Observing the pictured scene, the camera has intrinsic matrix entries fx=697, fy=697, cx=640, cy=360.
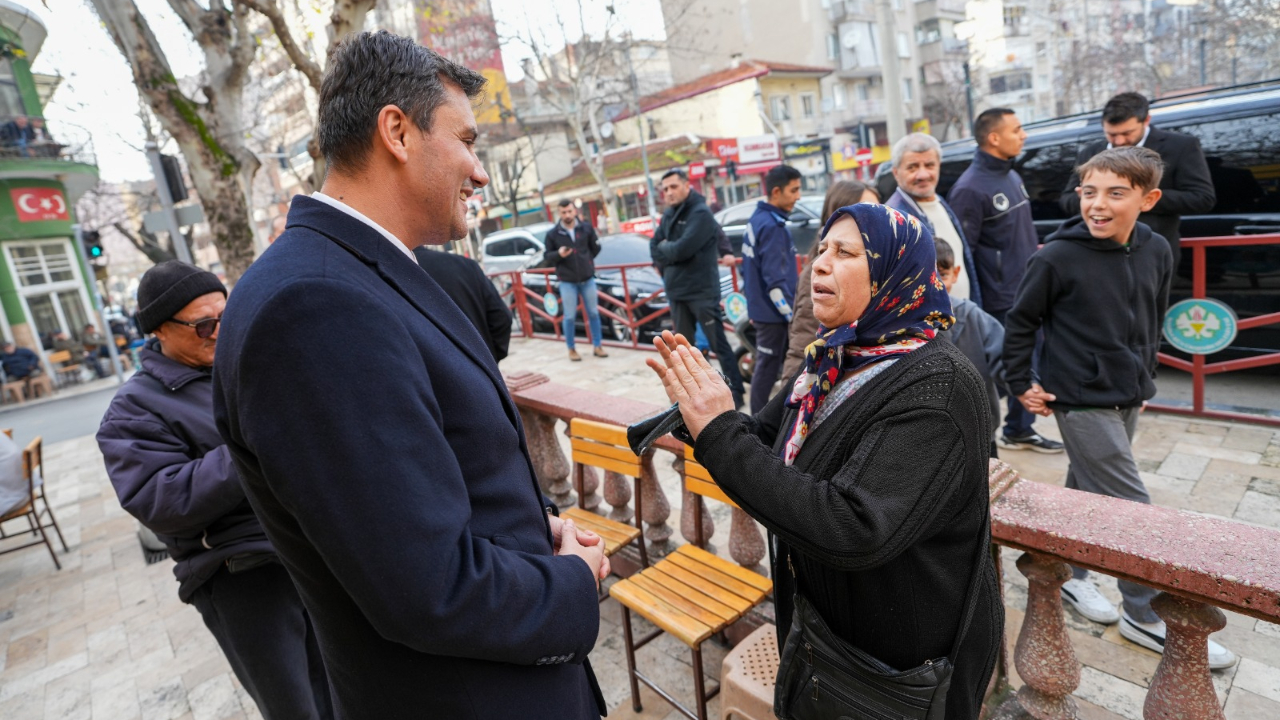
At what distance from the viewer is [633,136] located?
36.5 m

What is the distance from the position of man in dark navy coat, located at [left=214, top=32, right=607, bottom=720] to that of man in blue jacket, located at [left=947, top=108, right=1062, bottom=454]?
4.16 meters

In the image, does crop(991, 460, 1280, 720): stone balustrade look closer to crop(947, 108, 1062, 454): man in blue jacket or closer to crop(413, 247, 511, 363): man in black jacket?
crop(413, 247, 511, 363): man in black jacket

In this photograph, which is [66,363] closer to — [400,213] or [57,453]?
[57,453]

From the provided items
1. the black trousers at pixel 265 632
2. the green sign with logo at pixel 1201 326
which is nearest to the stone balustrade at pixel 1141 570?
the black trousers at pixel 265 632

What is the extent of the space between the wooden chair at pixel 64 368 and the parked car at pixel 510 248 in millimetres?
13104

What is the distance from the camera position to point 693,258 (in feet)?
19.6

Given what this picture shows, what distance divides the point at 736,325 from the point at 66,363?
22.9 m

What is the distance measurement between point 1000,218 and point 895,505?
3.97 metres

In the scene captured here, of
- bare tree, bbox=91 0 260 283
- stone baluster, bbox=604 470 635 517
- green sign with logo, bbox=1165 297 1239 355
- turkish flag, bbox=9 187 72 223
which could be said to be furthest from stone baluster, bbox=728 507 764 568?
turkish flag, bbox=9 187 72 223

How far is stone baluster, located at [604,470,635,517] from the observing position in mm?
3680

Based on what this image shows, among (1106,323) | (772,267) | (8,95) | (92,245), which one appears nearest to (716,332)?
(772,267)

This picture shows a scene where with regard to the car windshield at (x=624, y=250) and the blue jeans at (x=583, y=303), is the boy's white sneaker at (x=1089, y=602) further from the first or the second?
the car windshield at (x=624, y=250)

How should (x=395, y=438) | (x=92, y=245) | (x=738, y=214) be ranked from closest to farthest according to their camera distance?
(x=395, y=438) < (x=738, y=214) < (x=92, y=245)

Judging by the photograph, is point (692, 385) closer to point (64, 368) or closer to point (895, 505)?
point (895, 505)
